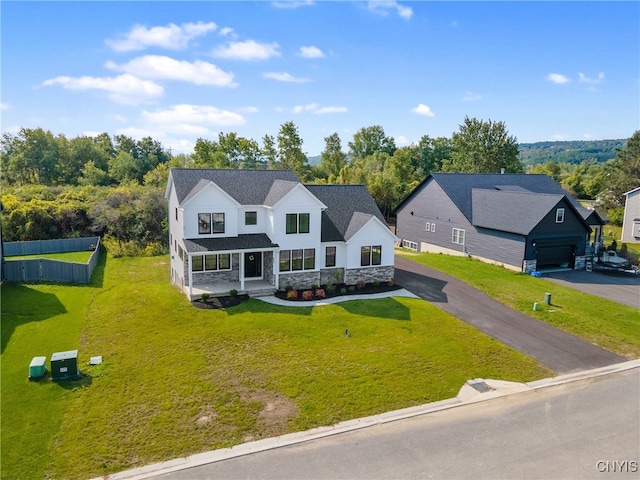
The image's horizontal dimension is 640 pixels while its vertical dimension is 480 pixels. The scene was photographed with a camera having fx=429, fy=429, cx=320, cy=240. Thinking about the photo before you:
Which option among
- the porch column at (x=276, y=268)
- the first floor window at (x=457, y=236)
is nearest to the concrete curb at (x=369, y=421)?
the porch column at (x=276, y=268)

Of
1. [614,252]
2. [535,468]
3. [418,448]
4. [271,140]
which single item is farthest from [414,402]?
[271,140]

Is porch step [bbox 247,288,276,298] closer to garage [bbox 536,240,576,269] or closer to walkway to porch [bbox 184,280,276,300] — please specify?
walkway to porch [bbox 184,280,276,300]

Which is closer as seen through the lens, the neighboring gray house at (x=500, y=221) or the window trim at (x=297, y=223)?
the window trim at (x=297, y=223)

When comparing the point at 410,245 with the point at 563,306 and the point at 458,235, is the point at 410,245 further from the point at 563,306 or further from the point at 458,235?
the point at 563,306

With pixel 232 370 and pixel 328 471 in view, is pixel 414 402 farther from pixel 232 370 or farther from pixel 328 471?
pixel 232 370

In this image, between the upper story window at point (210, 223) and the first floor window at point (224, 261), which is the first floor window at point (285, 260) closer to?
the first floor window at point (224, 261)

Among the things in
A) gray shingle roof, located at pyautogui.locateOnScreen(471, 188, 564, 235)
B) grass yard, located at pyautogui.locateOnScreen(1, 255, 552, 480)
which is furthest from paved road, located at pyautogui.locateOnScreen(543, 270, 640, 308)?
grass yard, located at pyautogui.locateOnScreen(1, 255, 552, 480)
